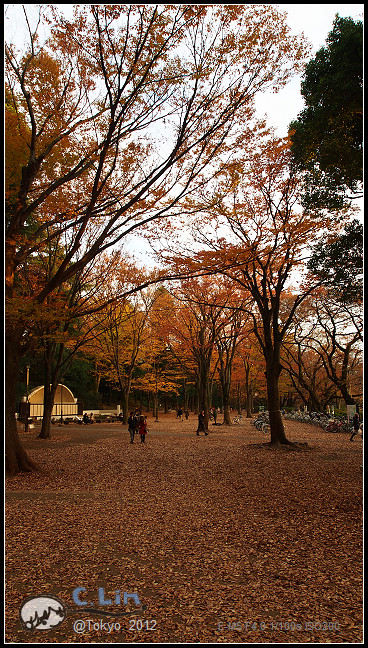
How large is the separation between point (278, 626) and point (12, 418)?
7.76 meters

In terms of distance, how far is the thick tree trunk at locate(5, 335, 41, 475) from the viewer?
30.5 ft

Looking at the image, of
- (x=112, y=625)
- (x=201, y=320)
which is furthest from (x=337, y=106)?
(x=201, y=320)

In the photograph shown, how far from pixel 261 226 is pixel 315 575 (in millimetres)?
12021

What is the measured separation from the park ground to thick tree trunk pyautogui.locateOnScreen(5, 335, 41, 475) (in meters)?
0.43

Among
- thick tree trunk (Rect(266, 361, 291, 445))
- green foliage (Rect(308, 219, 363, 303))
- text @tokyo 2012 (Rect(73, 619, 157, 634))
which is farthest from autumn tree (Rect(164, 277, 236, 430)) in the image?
text @tokyo 2012 (Rect(73, 619, 157, 634))

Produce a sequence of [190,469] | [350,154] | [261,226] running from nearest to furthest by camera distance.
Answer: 1. [350,154]
2. [190,469]
3. [261,226]

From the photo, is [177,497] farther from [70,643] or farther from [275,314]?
[275,314]

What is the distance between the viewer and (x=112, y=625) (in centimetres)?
330

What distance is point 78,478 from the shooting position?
31.1 ft

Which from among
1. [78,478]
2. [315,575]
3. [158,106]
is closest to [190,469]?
[78,478]

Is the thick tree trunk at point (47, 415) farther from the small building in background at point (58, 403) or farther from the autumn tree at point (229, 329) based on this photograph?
the small building in background at point (58, 403)

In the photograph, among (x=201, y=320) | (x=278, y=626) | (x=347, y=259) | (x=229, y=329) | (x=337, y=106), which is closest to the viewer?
(x=278, y=626)

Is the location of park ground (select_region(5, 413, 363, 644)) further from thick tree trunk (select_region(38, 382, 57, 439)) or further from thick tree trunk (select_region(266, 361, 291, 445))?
thick tree trunk (select_region(38, 382, 57, 439))

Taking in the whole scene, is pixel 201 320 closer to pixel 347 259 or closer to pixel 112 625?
pixel 347 259
